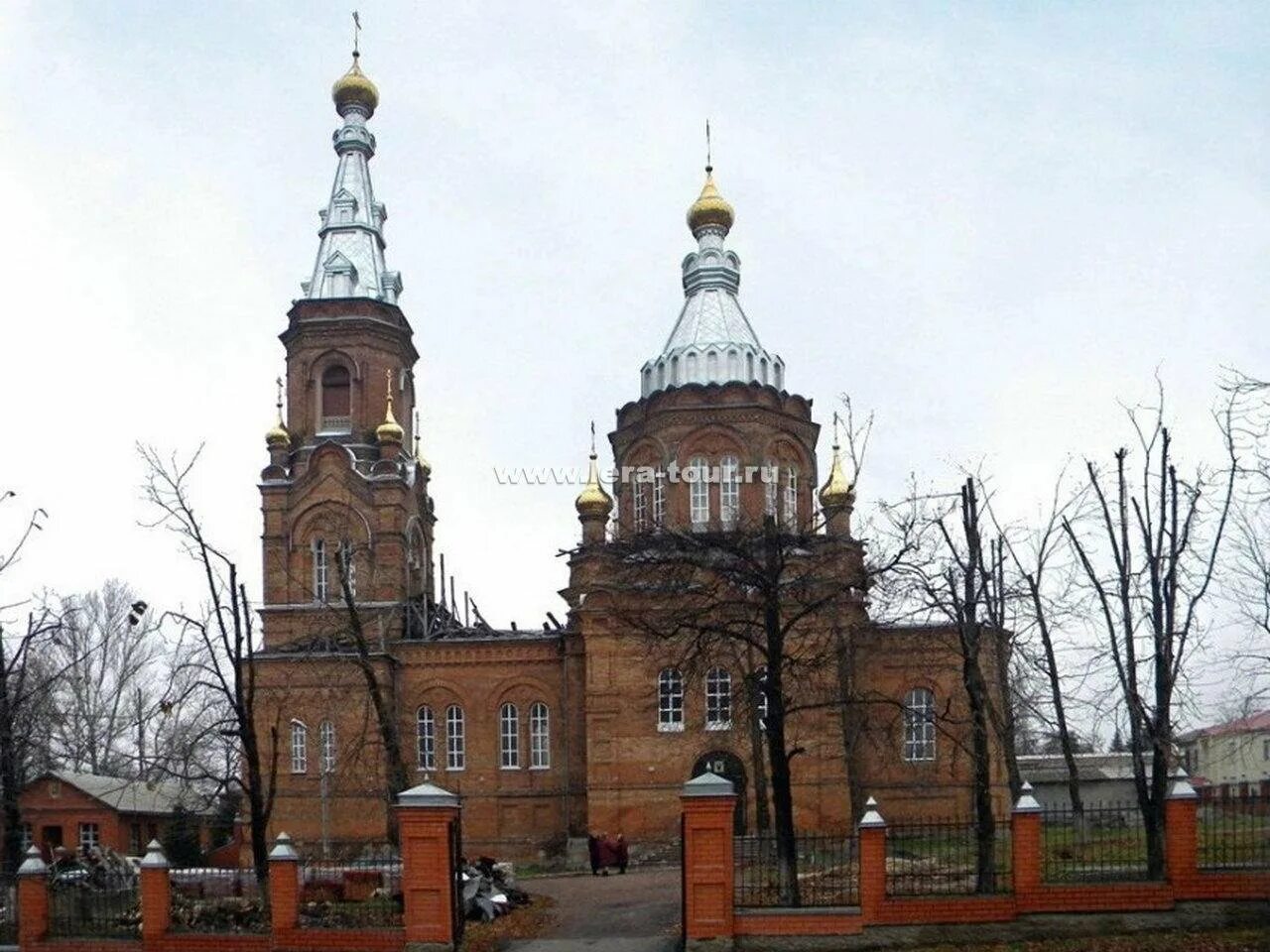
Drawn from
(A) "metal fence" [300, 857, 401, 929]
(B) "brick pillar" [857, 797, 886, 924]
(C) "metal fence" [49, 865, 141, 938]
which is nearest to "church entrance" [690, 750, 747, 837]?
(A) "metal fence" [300, 857, 401, 929]

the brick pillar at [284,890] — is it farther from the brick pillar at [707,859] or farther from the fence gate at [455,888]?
the brick pillar at [707,859]

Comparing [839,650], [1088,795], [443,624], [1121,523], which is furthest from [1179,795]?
[1088,795]

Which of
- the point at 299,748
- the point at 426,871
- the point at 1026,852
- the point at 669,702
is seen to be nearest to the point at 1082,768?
the point at 669,702

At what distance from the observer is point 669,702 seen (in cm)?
3198

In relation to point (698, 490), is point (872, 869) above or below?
below

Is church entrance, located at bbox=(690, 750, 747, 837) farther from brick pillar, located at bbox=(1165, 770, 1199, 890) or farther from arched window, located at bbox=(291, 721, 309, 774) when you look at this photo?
brick pillar, located at bbox=(1165, 770, 1199, 890)

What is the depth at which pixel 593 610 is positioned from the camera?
31984mm

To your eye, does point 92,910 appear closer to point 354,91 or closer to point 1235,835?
point 1235,835

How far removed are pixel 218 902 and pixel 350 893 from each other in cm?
161

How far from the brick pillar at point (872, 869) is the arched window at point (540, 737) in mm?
19862

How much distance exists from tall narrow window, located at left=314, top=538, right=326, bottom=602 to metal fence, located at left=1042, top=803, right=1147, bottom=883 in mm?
20096

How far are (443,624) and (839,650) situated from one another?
16.6 meters

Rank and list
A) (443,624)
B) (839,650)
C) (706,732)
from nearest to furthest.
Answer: (839,650), (706,732), (443,624)

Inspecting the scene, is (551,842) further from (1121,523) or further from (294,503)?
(1121,523)
